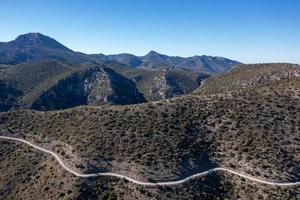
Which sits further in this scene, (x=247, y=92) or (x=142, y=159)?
(x=247, y=92)

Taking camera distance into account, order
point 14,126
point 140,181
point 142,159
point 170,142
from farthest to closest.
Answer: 1. point 14,126
2. point 170,142
3. point 142,159
4. point 140,181

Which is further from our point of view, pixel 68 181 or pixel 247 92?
pixel 247 92

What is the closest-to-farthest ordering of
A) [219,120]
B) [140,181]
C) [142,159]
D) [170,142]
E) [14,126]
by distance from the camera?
[140,181], [142,159], [170,142], [219,120], [14,126]

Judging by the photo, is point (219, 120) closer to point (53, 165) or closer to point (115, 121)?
point (115, 121)

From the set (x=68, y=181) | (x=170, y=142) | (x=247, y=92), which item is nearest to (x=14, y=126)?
(x=68, y=181)

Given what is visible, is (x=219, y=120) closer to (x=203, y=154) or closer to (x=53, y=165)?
(x=203, y=154)

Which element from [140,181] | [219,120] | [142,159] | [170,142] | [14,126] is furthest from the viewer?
[14,126]

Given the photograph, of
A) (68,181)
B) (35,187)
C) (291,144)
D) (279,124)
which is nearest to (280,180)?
(291,144)

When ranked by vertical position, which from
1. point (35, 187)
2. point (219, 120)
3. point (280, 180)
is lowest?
point (35, 187)

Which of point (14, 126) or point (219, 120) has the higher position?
point (219, 120)
